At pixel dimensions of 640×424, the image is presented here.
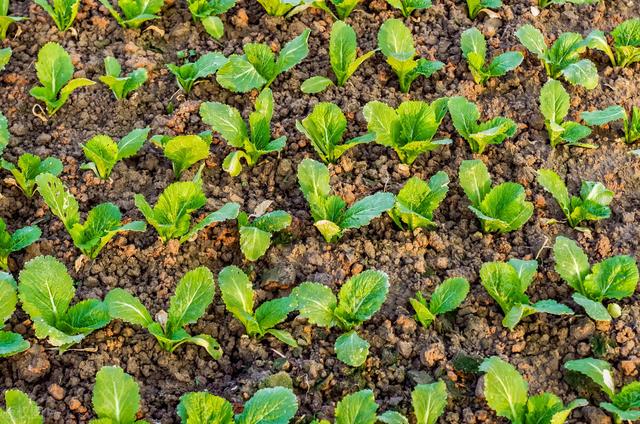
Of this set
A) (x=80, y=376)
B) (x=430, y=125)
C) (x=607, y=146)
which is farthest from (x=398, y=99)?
(x=80, y=376)

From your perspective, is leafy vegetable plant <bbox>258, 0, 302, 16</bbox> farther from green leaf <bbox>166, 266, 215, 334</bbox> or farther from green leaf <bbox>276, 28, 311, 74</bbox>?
green leaf <bbox>166, 266, 215, 334</bbox>

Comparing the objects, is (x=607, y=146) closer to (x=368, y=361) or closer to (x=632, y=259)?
(x=632, y=259)

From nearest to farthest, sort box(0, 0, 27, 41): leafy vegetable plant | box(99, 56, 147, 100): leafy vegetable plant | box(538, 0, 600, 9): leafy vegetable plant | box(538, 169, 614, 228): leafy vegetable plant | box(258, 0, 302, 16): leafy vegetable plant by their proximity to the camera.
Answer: box(538, 169, 614, 228): leafy vegetable plant → box(99, 56, 147, 100): leafy vegetable plant → box(0, 0, 27, 41): leafy vegetable plant → box(258, 0, 302, 16): leafy vegetable plant → box(538, 0, 600, 9): leafy vegetable plant

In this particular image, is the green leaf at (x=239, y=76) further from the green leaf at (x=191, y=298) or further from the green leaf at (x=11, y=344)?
the green leaf at (x=11, y=344)

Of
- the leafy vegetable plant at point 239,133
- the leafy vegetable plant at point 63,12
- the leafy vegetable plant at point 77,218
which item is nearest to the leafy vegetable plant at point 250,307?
the leafy vegetable plant at point 77,218

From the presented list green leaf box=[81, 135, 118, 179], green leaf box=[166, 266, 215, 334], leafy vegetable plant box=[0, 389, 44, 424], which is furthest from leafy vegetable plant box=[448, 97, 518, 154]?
leafy vegetable plant box=[0, 389, 44, 424]

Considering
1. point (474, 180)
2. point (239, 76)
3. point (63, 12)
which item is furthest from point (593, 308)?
point (63, 12)

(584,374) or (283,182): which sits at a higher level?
(283,182)
